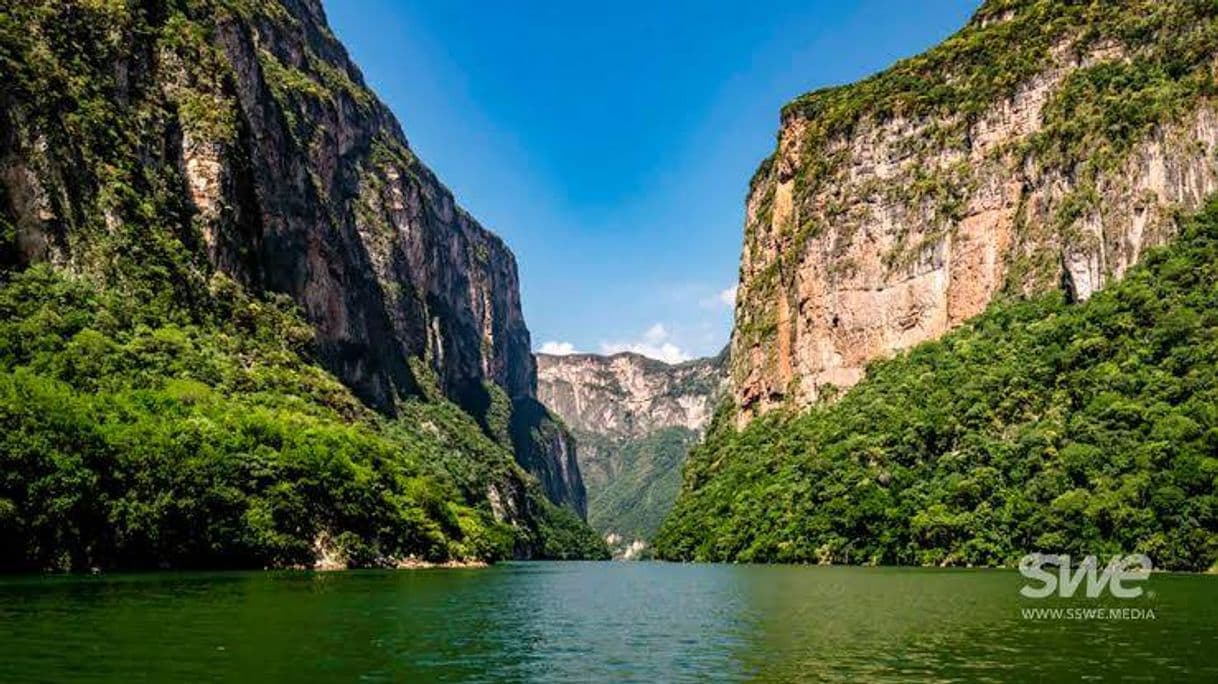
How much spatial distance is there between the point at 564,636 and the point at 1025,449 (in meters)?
82.4

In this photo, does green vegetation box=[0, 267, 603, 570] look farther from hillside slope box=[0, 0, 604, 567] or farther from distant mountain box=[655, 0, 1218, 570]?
distant mountain box=[655, 0, 1218, 570]

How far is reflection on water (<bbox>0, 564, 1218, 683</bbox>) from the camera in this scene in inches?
1052

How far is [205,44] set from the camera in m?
150

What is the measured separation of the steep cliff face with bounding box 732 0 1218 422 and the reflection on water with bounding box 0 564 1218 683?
95.2 m

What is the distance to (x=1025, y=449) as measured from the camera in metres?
105

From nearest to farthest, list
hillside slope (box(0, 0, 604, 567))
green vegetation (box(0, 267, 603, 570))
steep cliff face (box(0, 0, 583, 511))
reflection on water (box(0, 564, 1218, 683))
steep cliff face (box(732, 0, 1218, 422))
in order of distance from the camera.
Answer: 1. reflection on water (box(0, 564, 1218, 683))
2. green vegetation (box(0, 267, 603, 570))
3. hillside slope (box(0, 0, 604, 567))
4. steep cliff face (box(0, 0, 583, 511))
5. steep cliff face (box(732, 0, 1218, 422))

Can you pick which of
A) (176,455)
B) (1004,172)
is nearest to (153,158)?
(176,455)

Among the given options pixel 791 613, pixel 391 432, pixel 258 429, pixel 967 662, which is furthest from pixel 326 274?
pixel 967 662

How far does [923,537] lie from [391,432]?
358ft

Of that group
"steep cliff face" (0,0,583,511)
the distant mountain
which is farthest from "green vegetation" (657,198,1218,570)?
"steep cliff face" (0,0,583,511)

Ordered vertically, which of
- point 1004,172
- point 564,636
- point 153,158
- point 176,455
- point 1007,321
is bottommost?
point 564,636

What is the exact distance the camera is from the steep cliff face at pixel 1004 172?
449 ft

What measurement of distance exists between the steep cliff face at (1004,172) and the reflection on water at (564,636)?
95249 mm

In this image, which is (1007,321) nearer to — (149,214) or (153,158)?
(149,214)
